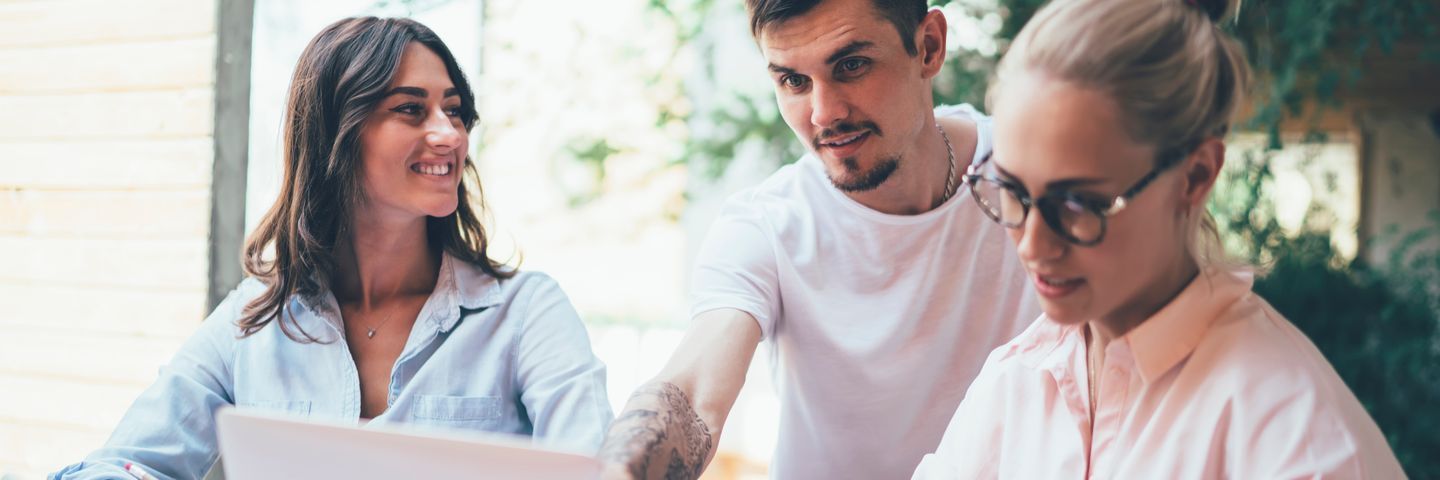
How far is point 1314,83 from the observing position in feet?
11.4

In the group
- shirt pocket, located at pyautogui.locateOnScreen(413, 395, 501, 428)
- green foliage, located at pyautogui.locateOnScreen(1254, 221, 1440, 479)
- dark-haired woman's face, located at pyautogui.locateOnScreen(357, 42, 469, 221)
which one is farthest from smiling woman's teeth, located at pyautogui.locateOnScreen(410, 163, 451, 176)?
green foliage, located at pyautogui.locateOnScreen(1254, 221, 1440, 479)

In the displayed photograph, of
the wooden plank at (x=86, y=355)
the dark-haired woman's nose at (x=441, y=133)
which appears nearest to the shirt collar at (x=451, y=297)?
the dark-haired woman's nose at (x=441, y=133)

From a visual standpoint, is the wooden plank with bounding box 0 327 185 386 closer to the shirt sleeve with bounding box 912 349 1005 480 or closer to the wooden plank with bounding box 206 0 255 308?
the wooden plank with bounding box 206 0 255 308

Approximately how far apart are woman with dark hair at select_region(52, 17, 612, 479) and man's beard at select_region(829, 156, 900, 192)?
499 millimetres

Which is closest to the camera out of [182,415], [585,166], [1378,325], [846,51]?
[846,51]

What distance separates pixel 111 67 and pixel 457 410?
1.51 m

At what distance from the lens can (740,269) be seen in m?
1.80

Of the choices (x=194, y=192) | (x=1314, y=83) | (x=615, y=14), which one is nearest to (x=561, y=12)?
(x=615, y=14)

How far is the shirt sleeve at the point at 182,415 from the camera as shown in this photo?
1745mm

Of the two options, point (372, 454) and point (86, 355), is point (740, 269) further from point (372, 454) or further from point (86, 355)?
point (86, 355)

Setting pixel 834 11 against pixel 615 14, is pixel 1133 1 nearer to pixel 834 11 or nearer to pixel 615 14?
pixel 834 11

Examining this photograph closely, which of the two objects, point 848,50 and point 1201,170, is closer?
point 1201,170

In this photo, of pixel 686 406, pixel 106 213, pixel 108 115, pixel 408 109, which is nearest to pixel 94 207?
pixel 106 213

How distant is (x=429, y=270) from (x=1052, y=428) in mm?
1148
